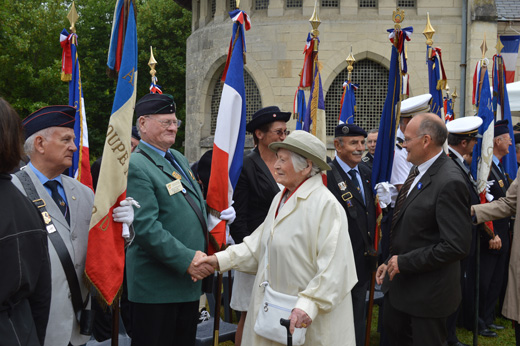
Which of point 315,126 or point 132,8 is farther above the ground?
point 132,8

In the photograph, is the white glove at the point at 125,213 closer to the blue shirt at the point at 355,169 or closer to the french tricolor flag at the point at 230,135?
the french tricolor flag at the point at 230,135

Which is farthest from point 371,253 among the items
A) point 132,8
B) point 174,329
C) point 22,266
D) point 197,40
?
point 197,40

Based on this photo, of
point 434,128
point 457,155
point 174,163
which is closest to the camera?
point 434,128

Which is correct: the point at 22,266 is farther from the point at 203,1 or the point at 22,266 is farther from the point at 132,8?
the point at 203,1

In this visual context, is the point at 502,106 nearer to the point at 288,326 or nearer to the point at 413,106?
the point at 413,106

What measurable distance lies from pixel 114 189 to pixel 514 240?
3714 mm

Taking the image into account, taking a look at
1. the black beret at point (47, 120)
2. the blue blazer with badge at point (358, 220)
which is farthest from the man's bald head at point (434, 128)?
the black beret at point (47, 120)

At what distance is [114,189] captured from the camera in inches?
144

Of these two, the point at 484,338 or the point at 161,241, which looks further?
the point at 484,338

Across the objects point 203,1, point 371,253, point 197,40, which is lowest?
point 371,253

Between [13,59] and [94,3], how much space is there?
22.5 ft

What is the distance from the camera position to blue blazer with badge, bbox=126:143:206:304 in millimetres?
3936

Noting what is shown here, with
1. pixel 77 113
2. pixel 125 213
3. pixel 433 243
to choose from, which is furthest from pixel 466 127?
pixel 77 113

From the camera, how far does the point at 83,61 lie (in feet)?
95.9
